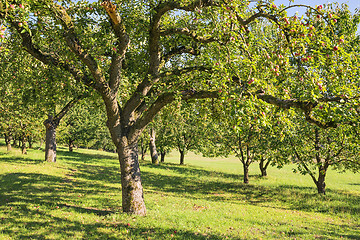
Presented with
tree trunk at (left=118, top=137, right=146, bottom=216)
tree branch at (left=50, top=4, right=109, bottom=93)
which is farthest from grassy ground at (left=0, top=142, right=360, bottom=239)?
tree branch at (left=50, top=4, right=109, bottom=93)

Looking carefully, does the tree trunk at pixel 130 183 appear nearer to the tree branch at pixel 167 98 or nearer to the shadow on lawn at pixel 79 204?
the shadow on lawn at pixel 79 204

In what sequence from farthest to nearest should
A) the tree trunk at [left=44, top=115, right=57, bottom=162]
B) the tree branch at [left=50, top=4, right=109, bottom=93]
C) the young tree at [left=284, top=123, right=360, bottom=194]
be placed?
1. the tree trunk at [left=44, top=115, right=57, bottom=162]
2. the young tree at [left=284, top=123, right=360, bottom=194]
3. the tree branch at [left=50, top=4, right=109, bottom=93]

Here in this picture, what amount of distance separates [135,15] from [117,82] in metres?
3.60

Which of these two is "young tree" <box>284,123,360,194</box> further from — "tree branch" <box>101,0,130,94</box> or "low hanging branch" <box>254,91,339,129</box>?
"tree branch" <box>101,0,130,94</box>

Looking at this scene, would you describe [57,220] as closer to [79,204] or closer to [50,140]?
[79,204]

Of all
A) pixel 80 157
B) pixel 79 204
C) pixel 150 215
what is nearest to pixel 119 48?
pixel 150 215

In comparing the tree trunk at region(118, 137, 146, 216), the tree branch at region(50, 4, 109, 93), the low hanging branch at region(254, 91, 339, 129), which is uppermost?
the tree branch at region(50, 4, 109, 93)

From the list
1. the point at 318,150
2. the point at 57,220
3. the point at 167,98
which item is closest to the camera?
the point at 57,220

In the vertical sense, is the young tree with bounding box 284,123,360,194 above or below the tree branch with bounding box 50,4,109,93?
below

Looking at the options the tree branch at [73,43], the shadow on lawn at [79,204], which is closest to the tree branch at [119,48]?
the tree branch at [73,43]

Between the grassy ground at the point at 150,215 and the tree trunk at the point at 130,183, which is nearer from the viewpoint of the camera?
the grassy ground at the point at 150,215

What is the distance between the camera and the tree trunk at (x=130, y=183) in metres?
9.97

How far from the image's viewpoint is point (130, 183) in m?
9.95

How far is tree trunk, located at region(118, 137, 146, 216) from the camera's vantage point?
9969mm
